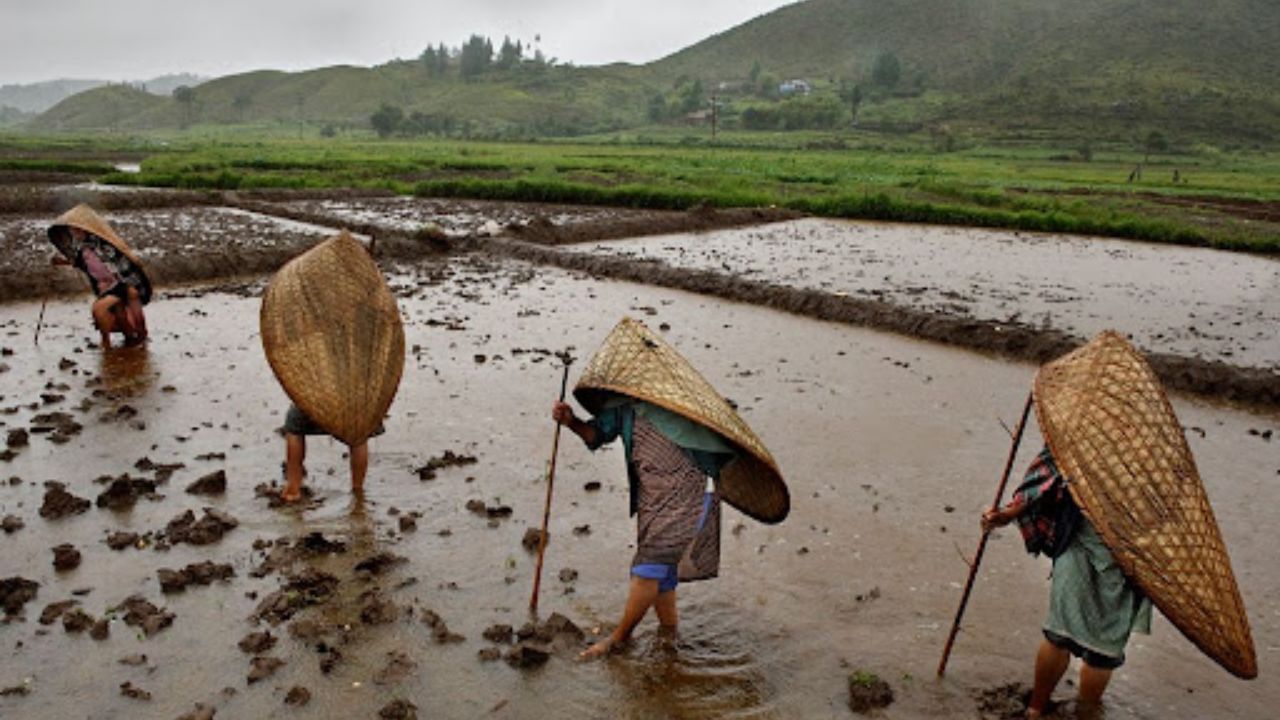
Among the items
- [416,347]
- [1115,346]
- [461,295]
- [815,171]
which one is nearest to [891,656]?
[1115,346]

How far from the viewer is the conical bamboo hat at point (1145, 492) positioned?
9.80ft

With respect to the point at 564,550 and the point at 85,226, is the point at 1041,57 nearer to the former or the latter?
the point at 85,226

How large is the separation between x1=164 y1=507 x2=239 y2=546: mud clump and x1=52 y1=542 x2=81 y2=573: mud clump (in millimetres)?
475

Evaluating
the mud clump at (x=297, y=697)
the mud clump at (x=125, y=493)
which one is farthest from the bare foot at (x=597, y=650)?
the mud clump at (x=125, y=493)

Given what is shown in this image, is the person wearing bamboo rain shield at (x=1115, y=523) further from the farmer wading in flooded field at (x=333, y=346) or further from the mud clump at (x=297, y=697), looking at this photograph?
the farmer wading in flooded field at (x=333, y=346)

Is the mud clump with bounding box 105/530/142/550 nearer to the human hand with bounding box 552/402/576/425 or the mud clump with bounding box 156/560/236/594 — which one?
the mud clump with bounding box 156/560/236/594

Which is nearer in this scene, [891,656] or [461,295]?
[891,656]

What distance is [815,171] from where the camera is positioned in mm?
38469

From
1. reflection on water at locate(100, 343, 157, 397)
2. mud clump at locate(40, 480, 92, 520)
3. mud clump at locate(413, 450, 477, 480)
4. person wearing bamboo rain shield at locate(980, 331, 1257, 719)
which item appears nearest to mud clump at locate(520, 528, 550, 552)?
mud clump at locate(413, 450, 477, 480)

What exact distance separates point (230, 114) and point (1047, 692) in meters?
165

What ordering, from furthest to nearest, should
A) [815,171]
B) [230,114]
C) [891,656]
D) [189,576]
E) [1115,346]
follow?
1. [230,114]
2. [815,171]
3. [189,576]
4. [891,656]
5. [1115,346]

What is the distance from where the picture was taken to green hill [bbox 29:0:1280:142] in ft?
253

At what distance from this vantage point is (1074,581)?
342 centimetres

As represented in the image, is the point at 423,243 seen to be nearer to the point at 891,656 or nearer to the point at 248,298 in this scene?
the point at 248,298
